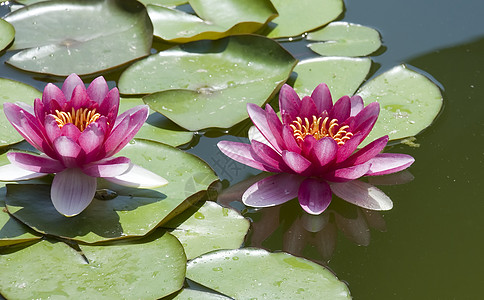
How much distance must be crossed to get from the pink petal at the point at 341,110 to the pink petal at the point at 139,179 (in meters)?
0.69

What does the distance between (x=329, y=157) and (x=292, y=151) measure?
0.45 feet

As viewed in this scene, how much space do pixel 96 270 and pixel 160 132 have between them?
2.59ft

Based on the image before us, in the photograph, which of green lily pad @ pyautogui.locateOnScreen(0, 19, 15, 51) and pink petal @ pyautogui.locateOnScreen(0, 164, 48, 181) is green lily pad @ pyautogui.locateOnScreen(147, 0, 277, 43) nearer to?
green lily pad @ pyautogui.locateOnScreen(0, 19, 15, 51)

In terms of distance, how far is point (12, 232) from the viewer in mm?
2033

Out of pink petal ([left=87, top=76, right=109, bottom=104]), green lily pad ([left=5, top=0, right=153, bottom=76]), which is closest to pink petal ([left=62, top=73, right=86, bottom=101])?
pink petal ([left=87, top=76, right=109, bottom=104])

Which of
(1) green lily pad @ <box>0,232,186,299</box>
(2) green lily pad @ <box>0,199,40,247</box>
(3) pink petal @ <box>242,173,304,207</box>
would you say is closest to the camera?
(1) green lily pad @ <box>0,232,186,299</box>

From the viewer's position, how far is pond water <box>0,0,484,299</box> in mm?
2029

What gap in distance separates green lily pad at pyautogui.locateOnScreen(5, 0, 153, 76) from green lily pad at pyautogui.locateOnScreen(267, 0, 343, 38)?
28.6 inches

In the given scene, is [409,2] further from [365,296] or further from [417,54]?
[365,296]

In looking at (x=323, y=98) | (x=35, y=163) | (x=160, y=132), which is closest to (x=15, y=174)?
(x=35, y=163)

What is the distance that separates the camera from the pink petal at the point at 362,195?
89.4 inches

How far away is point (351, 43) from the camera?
10.7 ft

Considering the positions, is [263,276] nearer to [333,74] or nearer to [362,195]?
[362,195]

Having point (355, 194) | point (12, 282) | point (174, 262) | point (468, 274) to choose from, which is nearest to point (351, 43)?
point (355, 194)
